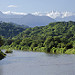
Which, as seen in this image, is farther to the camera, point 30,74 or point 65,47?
point 65,47

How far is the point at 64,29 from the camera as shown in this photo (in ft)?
600

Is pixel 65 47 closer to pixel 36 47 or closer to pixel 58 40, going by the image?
pixel 58 40

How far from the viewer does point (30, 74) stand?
4225cm

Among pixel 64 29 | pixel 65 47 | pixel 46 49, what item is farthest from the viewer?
pixel 64 29

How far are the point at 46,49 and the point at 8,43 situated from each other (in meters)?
62.9

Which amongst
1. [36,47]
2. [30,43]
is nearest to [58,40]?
[36,47]

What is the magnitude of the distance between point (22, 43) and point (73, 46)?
4713cm

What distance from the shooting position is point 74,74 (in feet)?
135

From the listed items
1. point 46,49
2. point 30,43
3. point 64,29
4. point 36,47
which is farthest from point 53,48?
point 64,29

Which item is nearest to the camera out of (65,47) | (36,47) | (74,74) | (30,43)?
(74,74)

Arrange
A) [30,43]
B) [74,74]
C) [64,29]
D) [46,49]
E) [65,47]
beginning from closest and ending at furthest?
[74,74]
[65,47]
[46,49]
[30,43]
[64,29]

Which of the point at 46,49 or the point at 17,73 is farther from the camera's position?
the point at 46,49

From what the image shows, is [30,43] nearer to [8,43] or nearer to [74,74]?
[8,43]

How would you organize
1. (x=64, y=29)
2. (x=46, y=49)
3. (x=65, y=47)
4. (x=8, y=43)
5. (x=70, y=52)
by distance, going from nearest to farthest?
1. (x=70, y=52)
2. (x=65, y=47)
3. (x=46, y=49)
4. (x=8, y=43)
5. (x=64, y=29)
